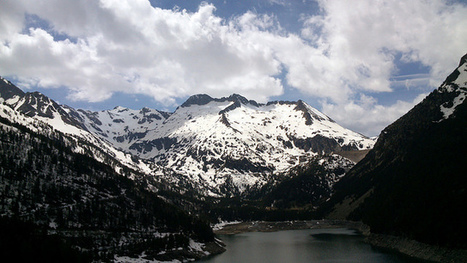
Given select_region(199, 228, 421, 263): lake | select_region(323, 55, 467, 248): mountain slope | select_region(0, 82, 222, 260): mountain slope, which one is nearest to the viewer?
select_region(323, 55, 467, 248): mountain slope

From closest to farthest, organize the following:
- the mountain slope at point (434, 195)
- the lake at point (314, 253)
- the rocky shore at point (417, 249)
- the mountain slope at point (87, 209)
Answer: the rocky shore at point (417, 249), the mountain slope at point (434, 195), the lake at point (314, 253), the mountain slope at point (87, 209)

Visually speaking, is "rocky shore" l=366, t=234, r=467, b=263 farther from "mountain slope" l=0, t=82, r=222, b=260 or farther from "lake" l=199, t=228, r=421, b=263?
"mountain slope" l=0, t=82, r=222, b=260

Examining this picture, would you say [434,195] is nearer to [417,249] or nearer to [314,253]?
[417,249]

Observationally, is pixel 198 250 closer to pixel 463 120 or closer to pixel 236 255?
pixel 236 255

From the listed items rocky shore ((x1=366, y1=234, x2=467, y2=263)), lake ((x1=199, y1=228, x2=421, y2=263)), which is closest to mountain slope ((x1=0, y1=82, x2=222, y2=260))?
lake ((x1=199, y1=228, x2=421, y2=263))

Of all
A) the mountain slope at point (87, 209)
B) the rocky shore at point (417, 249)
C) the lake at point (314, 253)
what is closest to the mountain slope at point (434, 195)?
the rocky shore at point (417, 249)

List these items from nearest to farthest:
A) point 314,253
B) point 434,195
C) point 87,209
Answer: point 434,195 < point 314,253 < point 87,209

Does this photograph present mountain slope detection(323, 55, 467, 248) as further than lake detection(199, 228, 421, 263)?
No

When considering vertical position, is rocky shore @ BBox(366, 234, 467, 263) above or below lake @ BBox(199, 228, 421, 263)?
above

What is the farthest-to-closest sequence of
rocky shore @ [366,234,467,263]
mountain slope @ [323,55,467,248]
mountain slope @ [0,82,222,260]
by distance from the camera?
mountain slope @ [0,82,222,260] → mountain slope @ [323,55,467,248] → rocky shore @ [366,234,467,263]

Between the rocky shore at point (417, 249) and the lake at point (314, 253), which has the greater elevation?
the rocky shore at point (417, 249)

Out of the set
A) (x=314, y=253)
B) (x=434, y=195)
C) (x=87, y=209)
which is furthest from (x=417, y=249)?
(x=87, y=209)

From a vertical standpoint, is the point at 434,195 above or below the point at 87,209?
above

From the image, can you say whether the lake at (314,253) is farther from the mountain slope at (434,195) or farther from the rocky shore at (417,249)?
the mountain slope at (434,195)
